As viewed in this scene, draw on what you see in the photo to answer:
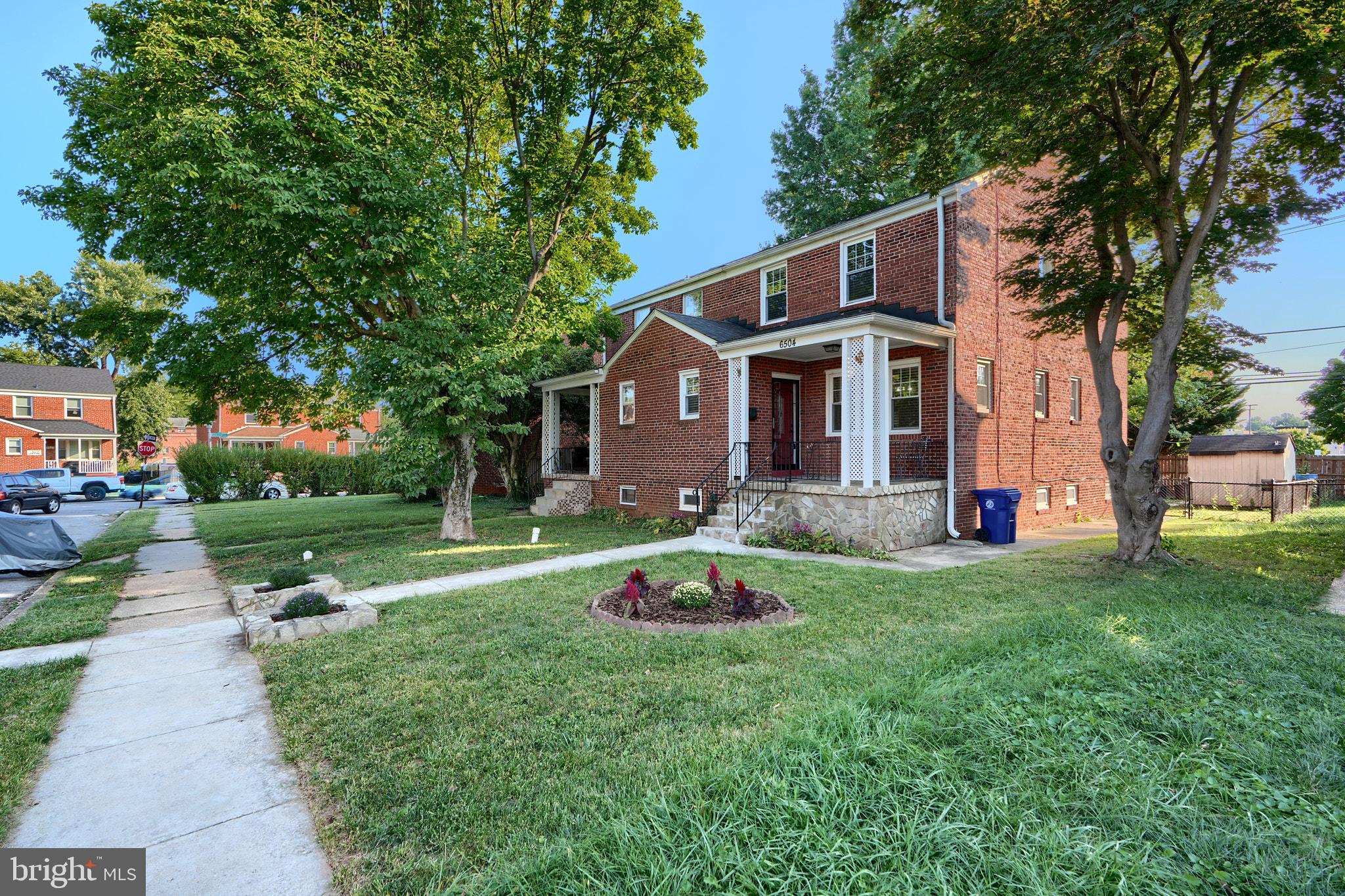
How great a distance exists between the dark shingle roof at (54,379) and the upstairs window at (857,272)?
1843 inches

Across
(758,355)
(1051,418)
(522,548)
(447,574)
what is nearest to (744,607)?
(447,574)

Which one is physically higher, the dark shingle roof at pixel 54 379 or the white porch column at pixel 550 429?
the dark shingle roof at pixel 54 379

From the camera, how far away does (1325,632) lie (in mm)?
4711

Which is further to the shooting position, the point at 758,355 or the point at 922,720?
the point at 758,355

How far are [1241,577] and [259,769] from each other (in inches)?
402

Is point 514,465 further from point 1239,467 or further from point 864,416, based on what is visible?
point 1239,467

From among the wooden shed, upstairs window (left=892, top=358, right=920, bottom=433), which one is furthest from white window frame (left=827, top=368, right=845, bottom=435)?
the wooden shed

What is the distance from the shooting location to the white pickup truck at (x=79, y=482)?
84.3ft

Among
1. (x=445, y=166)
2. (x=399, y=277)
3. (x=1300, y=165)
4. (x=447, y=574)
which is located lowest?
(x=447, y=574)

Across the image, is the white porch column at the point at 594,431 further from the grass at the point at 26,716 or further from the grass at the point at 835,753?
the grass at the point at 26,716

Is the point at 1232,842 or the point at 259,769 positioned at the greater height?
the point at 1232,842

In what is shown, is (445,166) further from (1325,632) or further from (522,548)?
(1325,632)

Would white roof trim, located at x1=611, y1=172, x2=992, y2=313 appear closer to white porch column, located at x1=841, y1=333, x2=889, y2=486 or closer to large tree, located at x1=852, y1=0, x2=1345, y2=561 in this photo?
large tree, located at x1=852, y1=0, x2=1345, y2=561

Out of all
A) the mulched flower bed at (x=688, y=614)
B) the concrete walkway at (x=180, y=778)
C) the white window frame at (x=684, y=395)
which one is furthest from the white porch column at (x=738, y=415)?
the concrete walkway at (x=180, y=778)
